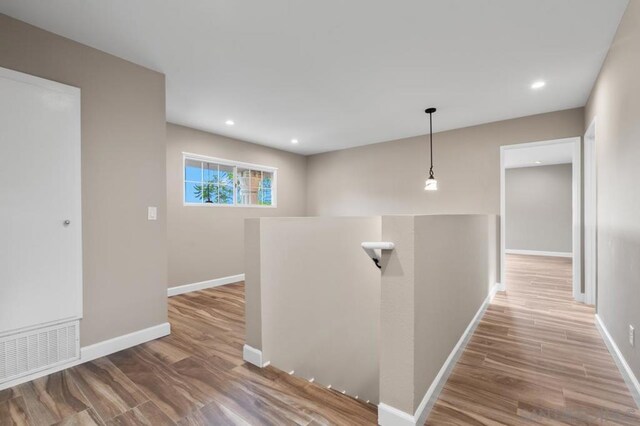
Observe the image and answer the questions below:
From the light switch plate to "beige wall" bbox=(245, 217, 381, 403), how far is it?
1107 mm

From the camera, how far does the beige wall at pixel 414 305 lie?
1.47m

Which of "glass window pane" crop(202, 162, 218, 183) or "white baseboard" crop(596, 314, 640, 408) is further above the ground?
"glass window pane" crop(202, 162, 218, 183)

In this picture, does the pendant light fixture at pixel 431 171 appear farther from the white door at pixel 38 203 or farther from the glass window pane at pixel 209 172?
the white door at pixel 38 203

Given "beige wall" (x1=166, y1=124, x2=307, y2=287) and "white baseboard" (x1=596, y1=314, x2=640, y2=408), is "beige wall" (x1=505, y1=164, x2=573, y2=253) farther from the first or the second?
"beige wall" (x1=166, y1=124, x2=307, y2=287)

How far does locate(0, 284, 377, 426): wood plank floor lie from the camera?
Result: 1648 mm

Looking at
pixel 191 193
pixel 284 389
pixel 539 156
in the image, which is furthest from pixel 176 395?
pixel 539 156

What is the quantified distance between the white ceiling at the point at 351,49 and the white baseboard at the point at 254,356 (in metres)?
2.38

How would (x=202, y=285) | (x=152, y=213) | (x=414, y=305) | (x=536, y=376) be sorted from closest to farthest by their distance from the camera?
(x=414, y=305)
(x=536, y=376)
(x=152, y=213)
(x=202, y=285)

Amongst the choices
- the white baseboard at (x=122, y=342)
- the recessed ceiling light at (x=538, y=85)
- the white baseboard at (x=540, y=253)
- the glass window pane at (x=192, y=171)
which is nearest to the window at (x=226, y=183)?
the glass window pane at (x=192, y=171)

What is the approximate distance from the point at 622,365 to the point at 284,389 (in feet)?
7.80

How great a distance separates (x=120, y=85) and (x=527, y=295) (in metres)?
5.29

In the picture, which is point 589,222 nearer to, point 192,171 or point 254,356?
point 254,356

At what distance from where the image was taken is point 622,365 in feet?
6.88

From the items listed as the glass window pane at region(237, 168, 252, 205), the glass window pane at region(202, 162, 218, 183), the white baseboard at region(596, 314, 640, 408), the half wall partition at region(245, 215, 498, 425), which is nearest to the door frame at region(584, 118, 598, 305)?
the white baseboard at region(596, 314, 640, 408)
